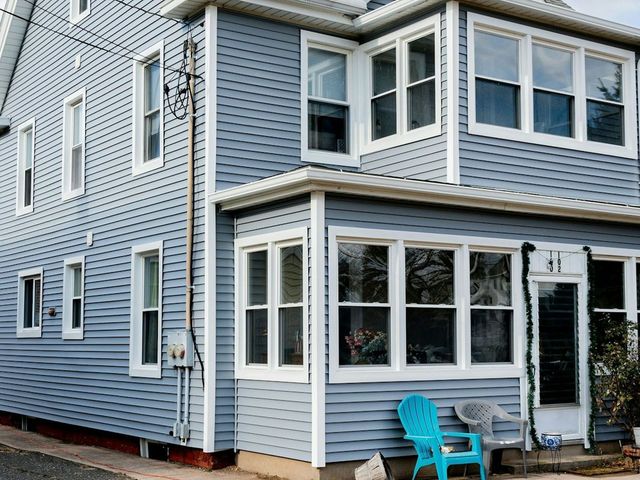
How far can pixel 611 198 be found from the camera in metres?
14.5

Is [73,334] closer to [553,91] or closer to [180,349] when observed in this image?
[180,349]

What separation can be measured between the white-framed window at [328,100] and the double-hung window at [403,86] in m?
0.27

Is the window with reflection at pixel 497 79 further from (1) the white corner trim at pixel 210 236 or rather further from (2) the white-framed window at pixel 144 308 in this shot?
(2) the white-framed window at pixel 144 308

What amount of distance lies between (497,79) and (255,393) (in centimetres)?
562

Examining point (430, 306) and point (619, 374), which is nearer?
point (430, 306)

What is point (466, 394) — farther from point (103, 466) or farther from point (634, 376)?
point (103, 466)

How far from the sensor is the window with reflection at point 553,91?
13.8 m

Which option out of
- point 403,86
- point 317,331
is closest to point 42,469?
point 317,331

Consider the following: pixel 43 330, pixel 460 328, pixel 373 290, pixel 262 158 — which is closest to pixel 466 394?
pixel 460 328

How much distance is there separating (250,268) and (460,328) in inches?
113

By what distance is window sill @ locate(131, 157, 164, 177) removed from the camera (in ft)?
45.4

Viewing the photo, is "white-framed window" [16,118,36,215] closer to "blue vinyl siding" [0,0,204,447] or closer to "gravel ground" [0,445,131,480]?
"blue vinyl siding" [0,0,204,447]

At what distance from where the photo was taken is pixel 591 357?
1294 cm

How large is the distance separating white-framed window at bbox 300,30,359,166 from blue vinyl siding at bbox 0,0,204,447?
1.72 m
